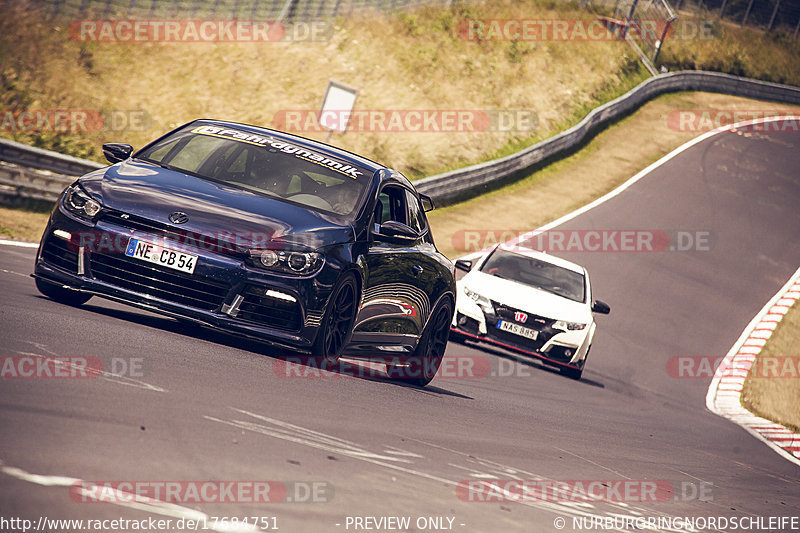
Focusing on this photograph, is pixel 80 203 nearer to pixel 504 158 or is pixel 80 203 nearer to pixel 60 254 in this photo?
pixel 60 254

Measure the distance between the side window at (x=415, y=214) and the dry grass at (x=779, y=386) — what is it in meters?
8.29

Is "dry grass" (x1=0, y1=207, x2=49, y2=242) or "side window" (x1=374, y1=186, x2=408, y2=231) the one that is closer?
"side window" (x1=374, y1=186, x2=408, y2=231)

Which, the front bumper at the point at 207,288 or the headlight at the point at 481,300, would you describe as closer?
the front bumper at the point at 207,288

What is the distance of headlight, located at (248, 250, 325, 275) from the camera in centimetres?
707

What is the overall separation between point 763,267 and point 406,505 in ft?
76.4

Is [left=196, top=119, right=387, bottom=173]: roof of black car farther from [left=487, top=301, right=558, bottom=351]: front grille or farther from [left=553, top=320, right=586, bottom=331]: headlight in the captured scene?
[left=553, top=320, right=586, bottom=331]: headlight

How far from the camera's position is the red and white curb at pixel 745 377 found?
1369 centimetres

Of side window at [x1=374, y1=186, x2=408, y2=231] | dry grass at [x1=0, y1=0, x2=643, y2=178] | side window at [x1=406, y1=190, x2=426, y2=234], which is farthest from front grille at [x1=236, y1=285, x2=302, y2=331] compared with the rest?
dry grass at [x1=0, y1=0, x2=643, y2=178]

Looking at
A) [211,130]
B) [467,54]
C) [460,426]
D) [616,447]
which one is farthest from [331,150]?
[467,54]

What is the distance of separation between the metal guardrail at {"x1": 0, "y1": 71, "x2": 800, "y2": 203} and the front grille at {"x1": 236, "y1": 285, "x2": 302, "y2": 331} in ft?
34.8

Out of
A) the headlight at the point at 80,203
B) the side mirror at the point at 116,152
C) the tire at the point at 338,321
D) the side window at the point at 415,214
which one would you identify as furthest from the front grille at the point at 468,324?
the headlight at the point at 80,203

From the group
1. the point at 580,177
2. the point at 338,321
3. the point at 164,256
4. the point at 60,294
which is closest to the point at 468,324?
the point at 338,321

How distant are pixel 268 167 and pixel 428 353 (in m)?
2.62

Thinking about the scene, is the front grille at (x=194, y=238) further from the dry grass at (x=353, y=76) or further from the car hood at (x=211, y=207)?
the dry grass at (x=353, y=76)
